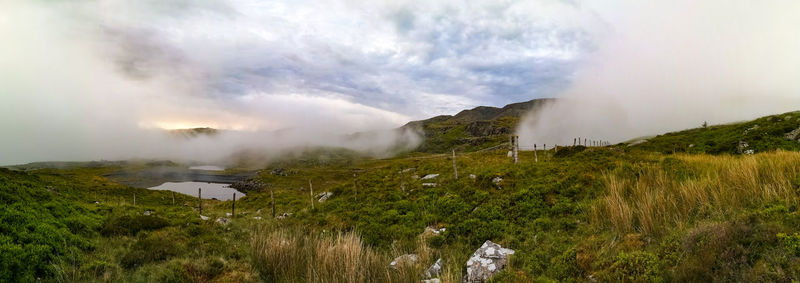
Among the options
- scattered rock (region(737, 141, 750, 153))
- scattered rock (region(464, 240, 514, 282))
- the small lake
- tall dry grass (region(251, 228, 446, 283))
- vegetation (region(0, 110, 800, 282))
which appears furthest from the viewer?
the small lake

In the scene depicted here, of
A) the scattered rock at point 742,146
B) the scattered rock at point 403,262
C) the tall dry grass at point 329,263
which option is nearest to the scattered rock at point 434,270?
the tall dry grass at point 329,263

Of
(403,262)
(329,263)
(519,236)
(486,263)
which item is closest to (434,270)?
(403,262)

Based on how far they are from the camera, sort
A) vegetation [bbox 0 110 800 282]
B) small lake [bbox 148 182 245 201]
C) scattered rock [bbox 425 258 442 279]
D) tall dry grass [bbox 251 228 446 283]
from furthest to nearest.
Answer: small lake [bbox 148 182 245 201], tall dry grass [bbox 251 228 446 283], scattered rock [bbox 425 258 442 279], vegetation [bbox 0 110 800 282]

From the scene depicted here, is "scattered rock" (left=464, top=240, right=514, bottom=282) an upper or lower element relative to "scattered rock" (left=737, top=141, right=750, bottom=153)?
lower

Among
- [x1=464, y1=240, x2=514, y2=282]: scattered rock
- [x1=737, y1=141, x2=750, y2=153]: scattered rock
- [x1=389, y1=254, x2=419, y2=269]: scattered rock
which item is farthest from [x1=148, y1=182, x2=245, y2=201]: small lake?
[x1=737, y1=141, x2=750, y2=153]: scattered rock

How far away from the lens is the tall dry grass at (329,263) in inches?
384

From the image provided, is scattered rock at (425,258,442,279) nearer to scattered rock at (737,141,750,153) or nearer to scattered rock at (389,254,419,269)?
scattered rock at (389,254,419,269)

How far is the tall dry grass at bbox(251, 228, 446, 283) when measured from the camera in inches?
384

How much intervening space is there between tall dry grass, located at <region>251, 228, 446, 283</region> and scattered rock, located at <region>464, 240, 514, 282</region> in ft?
4.82

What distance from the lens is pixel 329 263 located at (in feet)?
34.8

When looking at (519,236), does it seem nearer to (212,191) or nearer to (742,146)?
(742,146)

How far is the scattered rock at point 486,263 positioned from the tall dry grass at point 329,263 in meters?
1.47

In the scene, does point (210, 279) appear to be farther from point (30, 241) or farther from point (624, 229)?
point (624, 229)

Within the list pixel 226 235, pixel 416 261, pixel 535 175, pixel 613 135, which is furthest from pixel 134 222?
pixel 613 135
